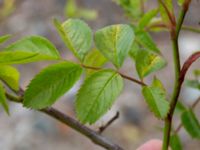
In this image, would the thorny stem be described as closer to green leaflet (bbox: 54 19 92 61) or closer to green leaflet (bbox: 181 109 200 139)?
green leaflet (bbox: 54 19 92 61)

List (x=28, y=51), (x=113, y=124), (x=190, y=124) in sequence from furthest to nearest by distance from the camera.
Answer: (x=113, y=124), (x=190, y=124), (x=28, y=51)

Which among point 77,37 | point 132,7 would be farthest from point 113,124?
point 77,37

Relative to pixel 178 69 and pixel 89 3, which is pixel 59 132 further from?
pixel 178 69

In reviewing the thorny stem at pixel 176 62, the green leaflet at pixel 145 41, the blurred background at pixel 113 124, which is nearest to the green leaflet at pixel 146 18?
the green leaflet at pixel 145 41

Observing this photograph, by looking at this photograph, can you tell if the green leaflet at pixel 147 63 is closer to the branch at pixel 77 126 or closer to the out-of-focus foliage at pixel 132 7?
the branch at pixel 77 126

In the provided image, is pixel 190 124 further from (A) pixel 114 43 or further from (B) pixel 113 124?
(B) pixel 113 124

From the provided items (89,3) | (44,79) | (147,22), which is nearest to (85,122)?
(44,79)

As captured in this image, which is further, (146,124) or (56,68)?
(146,124)
